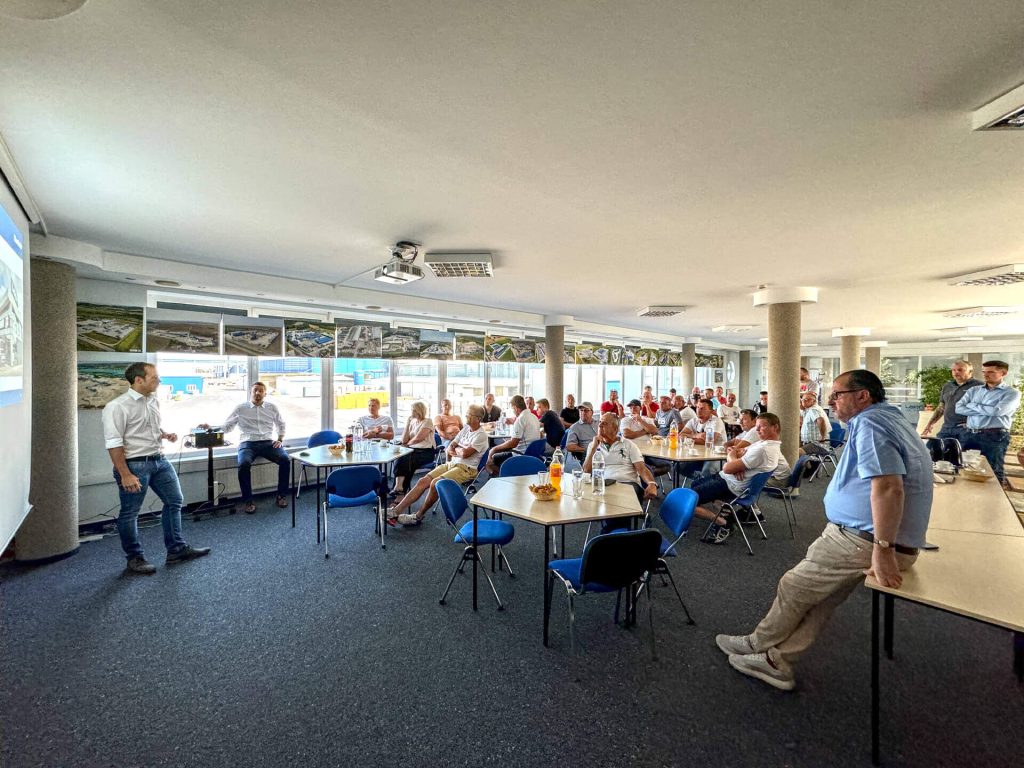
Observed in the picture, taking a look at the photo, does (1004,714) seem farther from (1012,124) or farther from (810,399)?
(810,399)

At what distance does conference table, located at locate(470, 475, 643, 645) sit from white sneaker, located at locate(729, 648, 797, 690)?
100 cm

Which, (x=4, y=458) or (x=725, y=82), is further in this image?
(x=4, y=458)

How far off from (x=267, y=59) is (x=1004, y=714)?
472 centimetres

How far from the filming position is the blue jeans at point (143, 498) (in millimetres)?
3887

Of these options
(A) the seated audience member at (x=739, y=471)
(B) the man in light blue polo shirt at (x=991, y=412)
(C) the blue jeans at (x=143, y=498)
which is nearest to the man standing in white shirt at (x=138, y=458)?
(C) the blue jeans at (x=143, y=498)

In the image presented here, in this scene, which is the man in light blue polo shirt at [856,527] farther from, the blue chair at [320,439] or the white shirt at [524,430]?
the blue chair at [320,439]

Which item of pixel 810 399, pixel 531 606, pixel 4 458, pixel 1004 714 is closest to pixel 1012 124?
pixel 1004 714

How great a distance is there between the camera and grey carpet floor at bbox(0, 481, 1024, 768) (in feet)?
6.70

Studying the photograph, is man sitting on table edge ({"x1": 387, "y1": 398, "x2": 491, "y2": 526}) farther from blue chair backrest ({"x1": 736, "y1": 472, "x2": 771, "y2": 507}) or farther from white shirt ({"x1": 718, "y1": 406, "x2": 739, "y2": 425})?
white shirt ({"x1": 718, "y1": 406, "x2": 739, "y2": 425})

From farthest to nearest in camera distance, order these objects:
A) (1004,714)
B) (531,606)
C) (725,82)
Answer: (531,606) < (1004,714) < (725,82)

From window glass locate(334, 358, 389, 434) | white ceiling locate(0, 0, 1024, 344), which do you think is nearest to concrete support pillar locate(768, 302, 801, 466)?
white ceiling locate(0, 0, 1024, 344)

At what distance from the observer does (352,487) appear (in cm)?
443

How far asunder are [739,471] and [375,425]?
5104 millimetres

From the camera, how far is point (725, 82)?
1.80m
